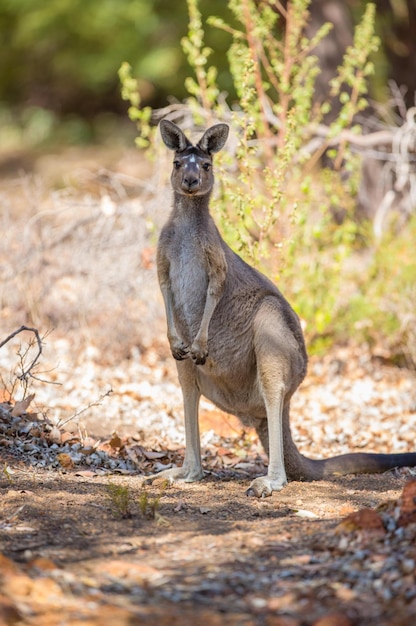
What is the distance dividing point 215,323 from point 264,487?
0.98 meters

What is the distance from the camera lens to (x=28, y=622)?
2.70 metres

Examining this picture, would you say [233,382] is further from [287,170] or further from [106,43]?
[106,43]

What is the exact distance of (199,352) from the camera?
4852 mm

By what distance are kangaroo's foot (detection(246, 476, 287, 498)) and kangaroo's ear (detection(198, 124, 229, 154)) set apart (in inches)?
73.7

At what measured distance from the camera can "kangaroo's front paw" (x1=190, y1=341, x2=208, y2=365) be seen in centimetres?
485

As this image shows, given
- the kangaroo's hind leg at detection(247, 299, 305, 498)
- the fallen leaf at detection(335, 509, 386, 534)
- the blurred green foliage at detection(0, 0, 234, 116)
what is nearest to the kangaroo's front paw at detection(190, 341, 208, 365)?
the kangaroo's hind leg at detection(247, 299, 305, 498)

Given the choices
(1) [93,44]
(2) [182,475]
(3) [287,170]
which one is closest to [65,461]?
Answer: (2) [182,475]

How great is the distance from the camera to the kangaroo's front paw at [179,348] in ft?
16.2

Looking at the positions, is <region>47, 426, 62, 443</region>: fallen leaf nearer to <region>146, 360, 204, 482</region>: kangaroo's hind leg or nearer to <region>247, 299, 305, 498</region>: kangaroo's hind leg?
<region>146, 360, 204, 482</region>: kangaroo's hind leg

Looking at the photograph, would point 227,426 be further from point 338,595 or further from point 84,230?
point 338,595

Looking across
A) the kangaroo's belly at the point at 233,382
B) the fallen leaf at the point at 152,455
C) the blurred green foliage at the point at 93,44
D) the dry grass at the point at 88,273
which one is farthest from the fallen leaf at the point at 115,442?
the blurred green foliage at the point at 93,44

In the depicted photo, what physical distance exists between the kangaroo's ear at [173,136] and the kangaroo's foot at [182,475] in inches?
71.1

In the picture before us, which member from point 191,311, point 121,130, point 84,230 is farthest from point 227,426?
point 121,130

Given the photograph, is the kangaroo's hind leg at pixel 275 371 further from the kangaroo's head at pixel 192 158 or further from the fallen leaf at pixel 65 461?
the fallen leaf at pixel 65 461
